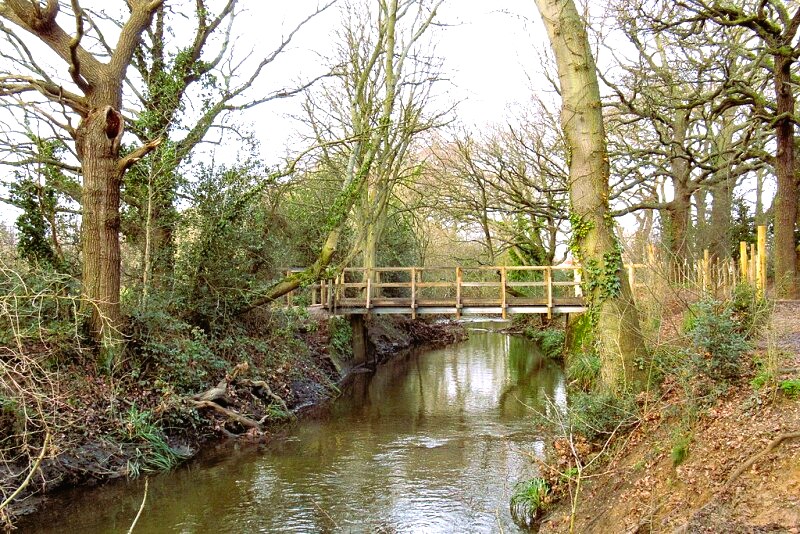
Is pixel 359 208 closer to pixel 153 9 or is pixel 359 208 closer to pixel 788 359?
pixel 153 9

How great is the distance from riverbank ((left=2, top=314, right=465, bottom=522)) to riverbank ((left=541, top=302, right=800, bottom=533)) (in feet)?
17.8

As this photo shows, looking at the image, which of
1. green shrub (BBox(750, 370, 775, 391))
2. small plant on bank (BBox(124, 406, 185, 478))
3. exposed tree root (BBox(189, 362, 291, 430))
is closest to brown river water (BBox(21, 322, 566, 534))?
small plant on bank (BBox(124, 406, 185, 478))

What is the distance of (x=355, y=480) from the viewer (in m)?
8.94

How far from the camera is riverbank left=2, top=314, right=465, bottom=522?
28.1 ft

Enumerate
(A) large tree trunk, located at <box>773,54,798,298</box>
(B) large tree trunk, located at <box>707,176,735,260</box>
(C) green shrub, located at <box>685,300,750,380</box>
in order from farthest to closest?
(B) large tree trunk, located at <box>707,176,735,260</box>, (A) large tree trunk, located at <box>773,54,798,298</box>, (C) green shrub, located at <box>685,300,750,380</box>

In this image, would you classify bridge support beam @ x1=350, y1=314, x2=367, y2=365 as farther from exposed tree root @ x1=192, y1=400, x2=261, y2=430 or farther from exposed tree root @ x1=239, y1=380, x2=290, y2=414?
exposed tree root @ x1=192, y1=400, x2=261, y2=430

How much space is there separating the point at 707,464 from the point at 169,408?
816 centimetres

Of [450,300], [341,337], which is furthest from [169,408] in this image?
[450,300]

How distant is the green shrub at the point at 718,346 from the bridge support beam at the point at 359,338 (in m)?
13.6

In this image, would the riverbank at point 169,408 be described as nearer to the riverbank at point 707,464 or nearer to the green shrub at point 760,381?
the riverbank at point 707,464

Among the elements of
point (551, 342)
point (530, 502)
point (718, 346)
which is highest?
point (718, 346)

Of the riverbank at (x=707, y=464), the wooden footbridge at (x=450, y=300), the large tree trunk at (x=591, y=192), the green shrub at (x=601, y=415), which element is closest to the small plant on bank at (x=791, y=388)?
the riverbank at (x=707, y=464)

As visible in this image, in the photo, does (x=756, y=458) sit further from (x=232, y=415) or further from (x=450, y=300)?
(x=450, y=300)

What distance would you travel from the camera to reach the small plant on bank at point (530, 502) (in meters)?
7.14
